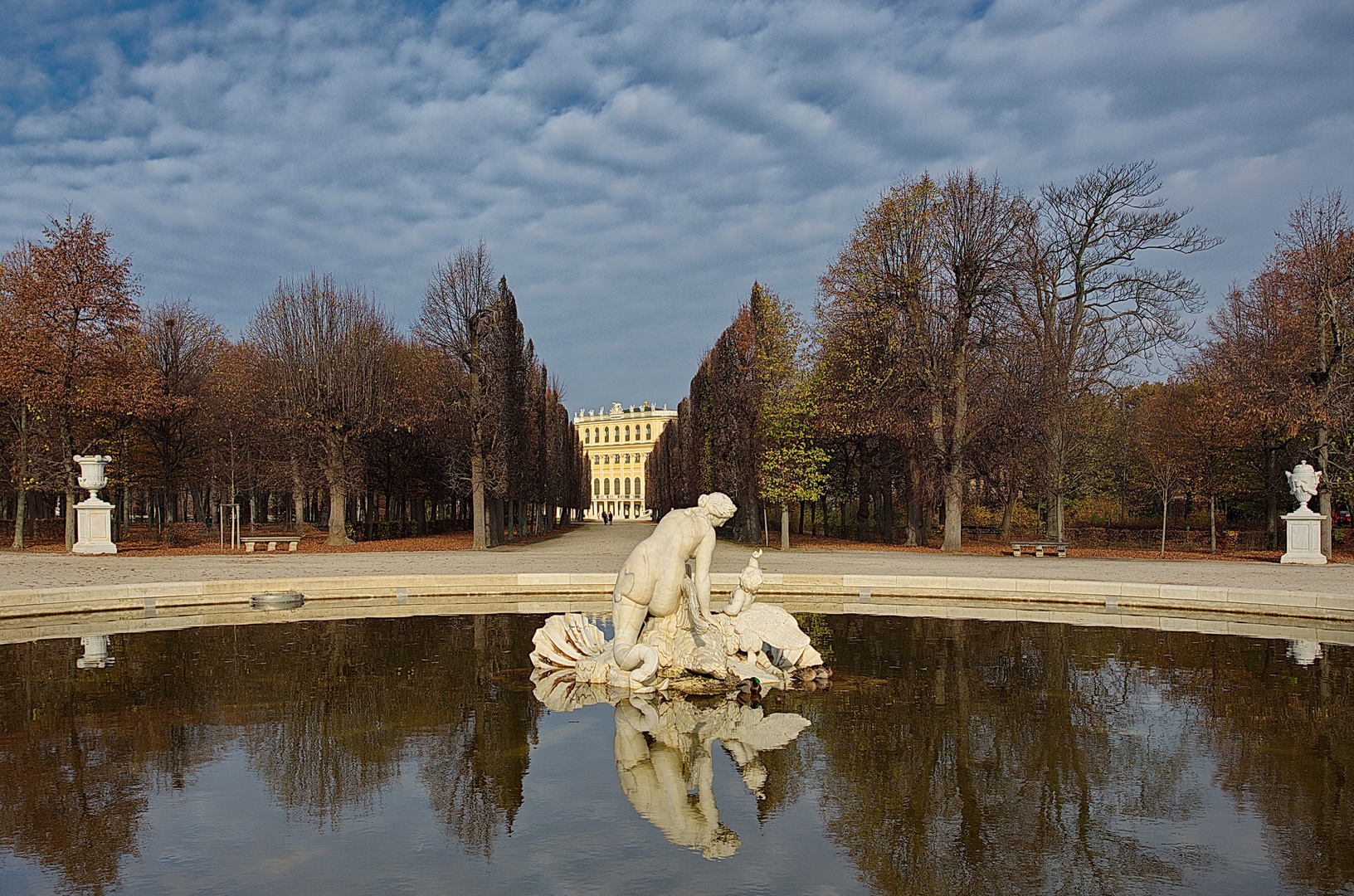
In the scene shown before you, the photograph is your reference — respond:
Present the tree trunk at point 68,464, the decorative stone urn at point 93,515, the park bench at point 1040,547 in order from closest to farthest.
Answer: the park bench at point 1040,547 < the decorative stone urn at point 93,515 < the tree trunk at point 68,464

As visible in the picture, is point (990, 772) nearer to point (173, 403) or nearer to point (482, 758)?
point (482, 758)

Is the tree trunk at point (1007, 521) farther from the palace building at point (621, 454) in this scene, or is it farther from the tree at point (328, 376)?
the palace building at point (621, 454)

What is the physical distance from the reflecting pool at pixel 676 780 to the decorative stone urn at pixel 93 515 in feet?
60.7

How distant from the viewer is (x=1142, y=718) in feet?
21.5

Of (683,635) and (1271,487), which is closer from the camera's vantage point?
(683,635)

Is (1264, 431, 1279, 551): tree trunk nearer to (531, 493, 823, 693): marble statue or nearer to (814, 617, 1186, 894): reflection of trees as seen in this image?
(814, 617, 1186, 894): reflection of trees

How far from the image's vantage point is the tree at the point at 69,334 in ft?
82.7

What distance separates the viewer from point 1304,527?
71.1 feet

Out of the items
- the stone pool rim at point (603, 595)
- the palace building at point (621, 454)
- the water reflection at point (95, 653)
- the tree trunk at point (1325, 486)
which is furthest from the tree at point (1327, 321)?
the palace building at point (621, 454)

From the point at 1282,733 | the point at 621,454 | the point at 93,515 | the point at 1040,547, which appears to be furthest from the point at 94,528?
the point at 621,454

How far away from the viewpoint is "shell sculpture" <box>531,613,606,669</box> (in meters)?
8.19

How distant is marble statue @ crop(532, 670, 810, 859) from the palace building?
357 ft

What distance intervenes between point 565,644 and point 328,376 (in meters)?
23.8

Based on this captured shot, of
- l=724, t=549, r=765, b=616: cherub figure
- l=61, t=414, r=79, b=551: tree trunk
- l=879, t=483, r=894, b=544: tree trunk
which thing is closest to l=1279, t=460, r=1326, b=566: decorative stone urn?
l=879, t=483, r=894, b=544: tree trunk
